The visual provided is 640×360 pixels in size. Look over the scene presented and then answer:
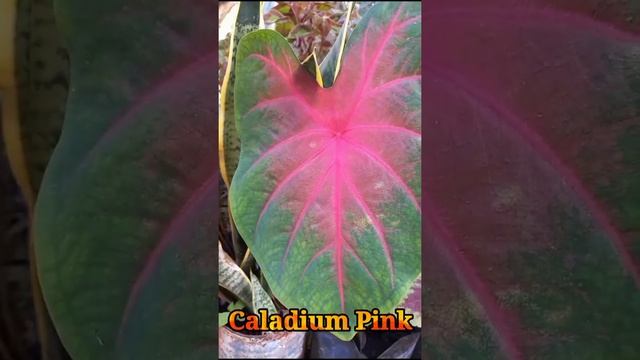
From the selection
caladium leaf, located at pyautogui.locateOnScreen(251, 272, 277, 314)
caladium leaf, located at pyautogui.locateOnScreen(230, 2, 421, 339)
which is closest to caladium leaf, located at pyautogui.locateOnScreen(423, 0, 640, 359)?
caladium leaf, located at pyautogui.locateOnScreen(230, 2, 421, 339)

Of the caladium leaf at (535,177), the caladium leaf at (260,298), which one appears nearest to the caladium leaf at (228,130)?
the caladium leaf at (260,298)

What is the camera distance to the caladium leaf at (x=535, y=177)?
65 cm

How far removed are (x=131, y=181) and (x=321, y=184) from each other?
0.28m

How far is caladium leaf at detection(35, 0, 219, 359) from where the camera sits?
651 mm

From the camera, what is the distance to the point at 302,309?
77cm

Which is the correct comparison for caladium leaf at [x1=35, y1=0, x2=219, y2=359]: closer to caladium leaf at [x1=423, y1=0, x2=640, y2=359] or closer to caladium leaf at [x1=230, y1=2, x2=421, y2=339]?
caladium leaf at [x1=230, y1=2, x2=421, y2=339]

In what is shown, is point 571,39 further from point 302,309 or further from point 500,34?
point 302,309

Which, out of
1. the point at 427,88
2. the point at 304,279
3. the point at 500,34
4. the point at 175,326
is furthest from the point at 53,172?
the point at 500,34

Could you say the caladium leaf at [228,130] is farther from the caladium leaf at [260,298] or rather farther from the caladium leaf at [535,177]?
the caladium leaf at [535,177]

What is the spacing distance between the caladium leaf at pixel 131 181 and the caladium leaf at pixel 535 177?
0.33 m

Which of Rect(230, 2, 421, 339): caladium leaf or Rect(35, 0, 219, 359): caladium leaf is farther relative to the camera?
Rect(230, 2, 421, 339): caladium leaf

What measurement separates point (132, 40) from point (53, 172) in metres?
0.20

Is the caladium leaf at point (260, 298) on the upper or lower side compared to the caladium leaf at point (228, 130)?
lower

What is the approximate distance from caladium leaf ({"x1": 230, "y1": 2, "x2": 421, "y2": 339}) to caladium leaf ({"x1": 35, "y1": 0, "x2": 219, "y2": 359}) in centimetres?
11
